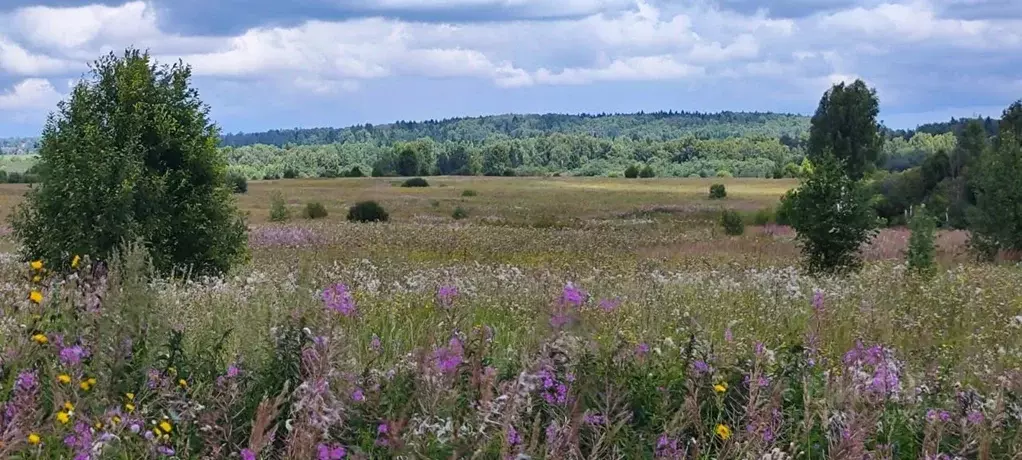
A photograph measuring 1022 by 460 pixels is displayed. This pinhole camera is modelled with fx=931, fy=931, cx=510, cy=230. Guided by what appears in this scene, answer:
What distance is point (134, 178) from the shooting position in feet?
42.9

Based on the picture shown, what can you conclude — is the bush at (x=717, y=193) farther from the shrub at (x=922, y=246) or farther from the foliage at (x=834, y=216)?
the shrub at (x=922, y=246)

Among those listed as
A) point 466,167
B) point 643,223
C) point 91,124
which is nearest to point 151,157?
point 91,124

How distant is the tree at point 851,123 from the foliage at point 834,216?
6325 cm

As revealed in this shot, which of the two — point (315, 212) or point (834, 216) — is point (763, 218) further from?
point (834, 216)

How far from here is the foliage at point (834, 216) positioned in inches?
623

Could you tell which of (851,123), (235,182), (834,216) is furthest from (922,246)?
(851,123)

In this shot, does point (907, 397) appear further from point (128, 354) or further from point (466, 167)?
point (466, 167)

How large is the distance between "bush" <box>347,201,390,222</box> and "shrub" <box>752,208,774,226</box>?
19472 mm

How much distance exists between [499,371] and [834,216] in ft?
41.0

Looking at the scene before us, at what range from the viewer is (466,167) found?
150m

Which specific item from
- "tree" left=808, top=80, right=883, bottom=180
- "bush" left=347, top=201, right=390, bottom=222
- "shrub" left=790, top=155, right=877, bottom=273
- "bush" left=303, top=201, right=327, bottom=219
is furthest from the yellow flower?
"tree" left=808, top=80, right=883, bottom=180

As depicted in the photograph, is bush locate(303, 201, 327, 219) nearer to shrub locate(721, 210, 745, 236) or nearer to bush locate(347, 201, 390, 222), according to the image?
bush locate(347, 201, 390, 222)

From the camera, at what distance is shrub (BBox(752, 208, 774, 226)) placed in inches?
1931

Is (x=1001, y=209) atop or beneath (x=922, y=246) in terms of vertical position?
beneath
